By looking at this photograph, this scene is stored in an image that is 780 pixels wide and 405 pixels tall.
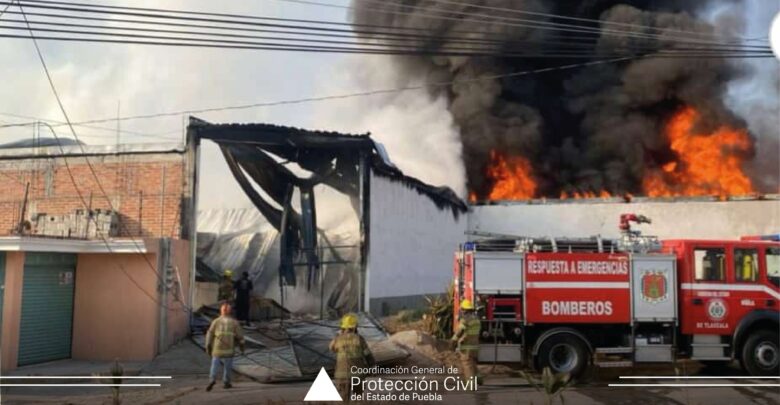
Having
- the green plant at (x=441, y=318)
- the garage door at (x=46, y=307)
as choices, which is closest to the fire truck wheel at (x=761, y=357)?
the green plant at (x=441, y=318)

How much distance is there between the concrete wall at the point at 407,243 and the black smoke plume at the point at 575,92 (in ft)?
17.4

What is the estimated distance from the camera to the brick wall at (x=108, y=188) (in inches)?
531

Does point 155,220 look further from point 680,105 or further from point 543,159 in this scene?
point 680,105

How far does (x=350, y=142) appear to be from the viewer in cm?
1428

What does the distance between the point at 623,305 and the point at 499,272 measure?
6.28 feet

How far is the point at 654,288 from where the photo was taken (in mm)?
9859

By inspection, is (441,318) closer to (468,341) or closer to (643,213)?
(468,341)

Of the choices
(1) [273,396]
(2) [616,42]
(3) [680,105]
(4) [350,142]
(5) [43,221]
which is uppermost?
(2) [616,42]

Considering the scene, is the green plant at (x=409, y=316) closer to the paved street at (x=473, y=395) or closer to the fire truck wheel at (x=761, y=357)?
the paved street at (x=473, y=395)

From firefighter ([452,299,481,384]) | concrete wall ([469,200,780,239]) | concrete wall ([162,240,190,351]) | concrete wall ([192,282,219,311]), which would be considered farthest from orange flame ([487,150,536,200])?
firefighter ([452,299,481,384])

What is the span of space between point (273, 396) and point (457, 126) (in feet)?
62.5

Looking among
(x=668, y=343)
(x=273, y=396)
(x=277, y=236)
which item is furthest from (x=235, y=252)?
(x=668, y=343)

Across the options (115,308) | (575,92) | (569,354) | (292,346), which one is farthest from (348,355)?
(575,92)

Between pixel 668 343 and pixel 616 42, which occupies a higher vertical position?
pixel 616 42
